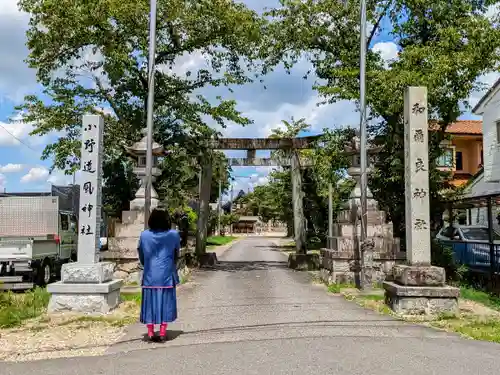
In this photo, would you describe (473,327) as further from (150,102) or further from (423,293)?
(150,102)

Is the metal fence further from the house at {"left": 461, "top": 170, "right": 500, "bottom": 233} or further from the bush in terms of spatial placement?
the house at {"left": 461, "top": 170, "right": 500, "bottom": 233}

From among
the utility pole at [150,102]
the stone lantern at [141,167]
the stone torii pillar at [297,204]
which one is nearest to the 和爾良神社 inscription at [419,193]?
the utility pole at [150,102]

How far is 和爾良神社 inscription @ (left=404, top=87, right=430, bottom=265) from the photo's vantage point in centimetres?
959

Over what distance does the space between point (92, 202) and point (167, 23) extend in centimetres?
858

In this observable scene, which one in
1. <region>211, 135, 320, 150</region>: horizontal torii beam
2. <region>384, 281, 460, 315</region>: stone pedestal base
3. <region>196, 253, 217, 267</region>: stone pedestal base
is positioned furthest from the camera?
<region>196, 253, 217, 267</region>: stone pedestal base

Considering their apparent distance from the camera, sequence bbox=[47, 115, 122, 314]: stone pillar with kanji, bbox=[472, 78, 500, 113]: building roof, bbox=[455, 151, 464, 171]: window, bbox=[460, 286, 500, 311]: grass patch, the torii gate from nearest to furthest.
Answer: bbox=[47, 115, 122, 314]: stone pillar with kanji → bbox=[460, 286, 500, 311]: grass patch → the torii gate → bbox=[472, 78, 500, 113]: building roof → bbox=[455, 151, 464, 171]: window

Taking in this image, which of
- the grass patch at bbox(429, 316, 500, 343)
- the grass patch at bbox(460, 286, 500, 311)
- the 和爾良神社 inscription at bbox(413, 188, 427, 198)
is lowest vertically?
the grass patch at bbox(460, 286, 500, 311)

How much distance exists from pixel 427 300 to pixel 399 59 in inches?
322

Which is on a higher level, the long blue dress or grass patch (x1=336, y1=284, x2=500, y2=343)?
the long blue dress

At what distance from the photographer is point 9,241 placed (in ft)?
48.4

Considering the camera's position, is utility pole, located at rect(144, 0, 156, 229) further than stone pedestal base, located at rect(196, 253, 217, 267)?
No

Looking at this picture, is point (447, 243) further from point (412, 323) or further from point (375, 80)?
point (412, 323)

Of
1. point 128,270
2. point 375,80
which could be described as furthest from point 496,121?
point 128,270

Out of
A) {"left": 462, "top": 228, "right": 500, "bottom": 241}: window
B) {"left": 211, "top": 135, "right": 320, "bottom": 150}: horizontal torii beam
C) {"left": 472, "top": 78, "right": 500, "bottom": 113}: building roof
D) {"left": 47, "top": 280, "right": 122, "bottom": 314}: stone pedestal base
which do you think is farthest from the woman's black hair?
{"left": 472, "top": 78, "right": 500, "bottom": 113}: building roof
